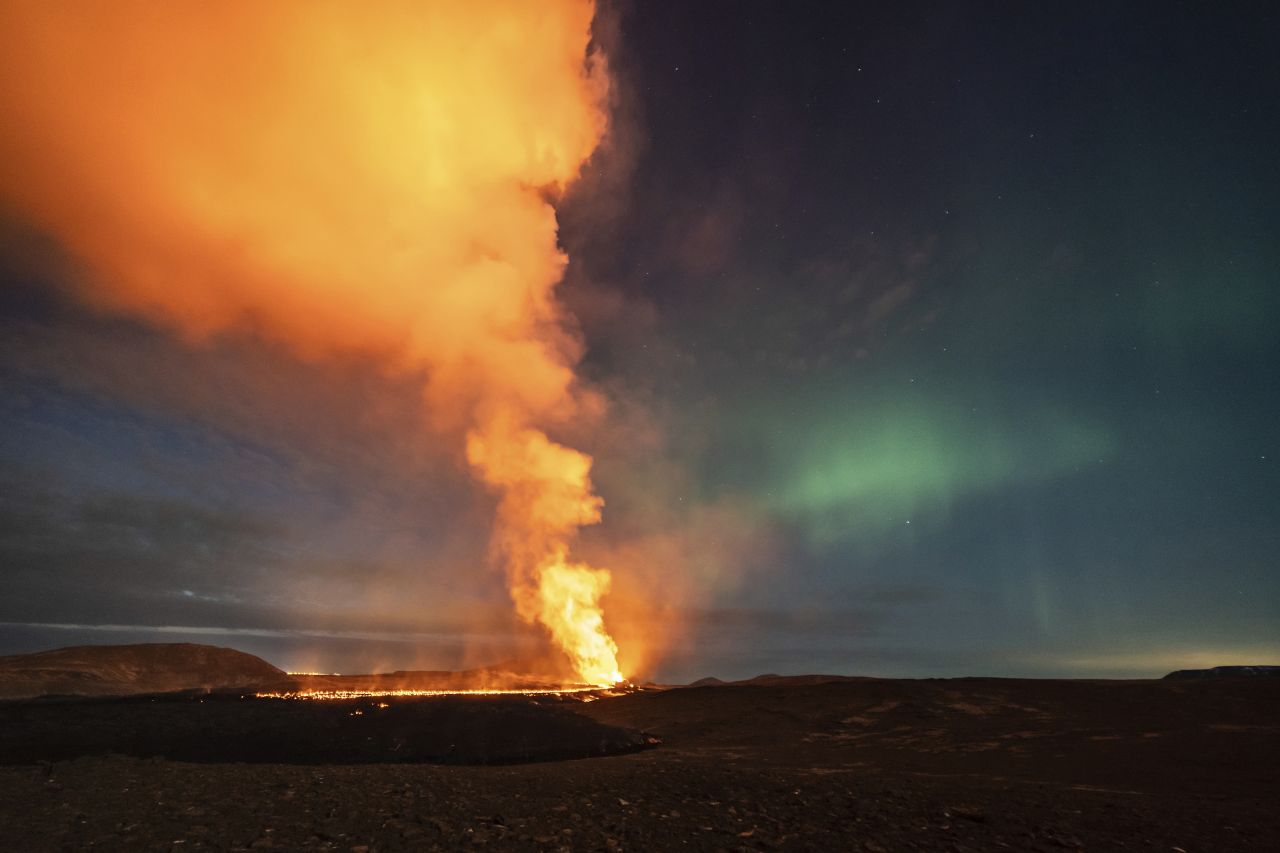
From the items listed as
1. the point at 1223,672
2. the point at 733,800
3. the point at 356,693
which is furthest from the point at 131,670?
the point at 1223,672

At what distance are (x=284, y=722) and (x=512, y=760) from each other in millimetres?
14726

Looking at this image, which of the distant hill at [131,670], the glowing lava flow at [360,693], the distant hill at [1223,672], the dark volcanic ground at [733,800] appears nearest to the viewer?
the dark volcanic ground at [733,800]

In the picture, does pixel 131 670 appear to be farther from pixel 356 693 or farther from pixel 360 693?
pixel 356 693

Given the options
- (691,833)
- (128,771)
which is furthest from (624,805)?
(128,771)

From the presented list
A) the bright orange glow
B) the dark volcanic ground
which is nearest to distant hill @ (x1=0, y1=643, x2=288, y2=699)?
the bright orange glow

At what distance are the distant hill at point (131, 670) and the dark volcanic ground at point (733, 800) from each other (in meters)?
84.7

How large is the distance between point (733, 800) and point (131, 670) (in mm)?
133654

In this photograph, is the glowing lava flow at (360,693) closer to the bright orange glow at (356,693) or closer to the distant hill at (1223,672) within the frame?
the bright orange glow at (356,693)

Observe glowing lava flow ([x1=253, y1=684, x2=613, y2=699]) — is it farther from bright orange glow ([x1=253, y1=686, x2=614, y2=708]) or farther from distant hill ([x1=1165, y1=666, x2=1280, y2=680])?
distant hill ([x1=1165, y1=666, x2=1280, y2=680])

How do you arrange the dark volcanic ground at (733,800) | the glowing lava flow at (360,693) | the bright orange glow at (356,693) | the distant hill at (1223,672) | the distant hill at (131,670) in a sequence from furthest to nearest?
the distant hill at (1223,672) < the distant hill at (131,670) < the glowing lava flow at (360,693) < the bright orange glow at (356,693) < the dark volcanic ground at (733,800)

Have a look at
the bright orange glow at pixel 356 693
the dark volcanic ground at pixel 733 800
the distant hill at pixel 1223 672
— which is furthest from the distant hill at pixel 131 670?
the distant hill at pixel 1223 672

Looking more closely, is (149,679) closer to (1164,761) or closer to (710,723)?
(710,723)

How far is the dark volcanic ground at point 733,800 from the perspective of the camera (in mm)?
12945

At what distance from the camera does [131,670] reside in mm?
106500
